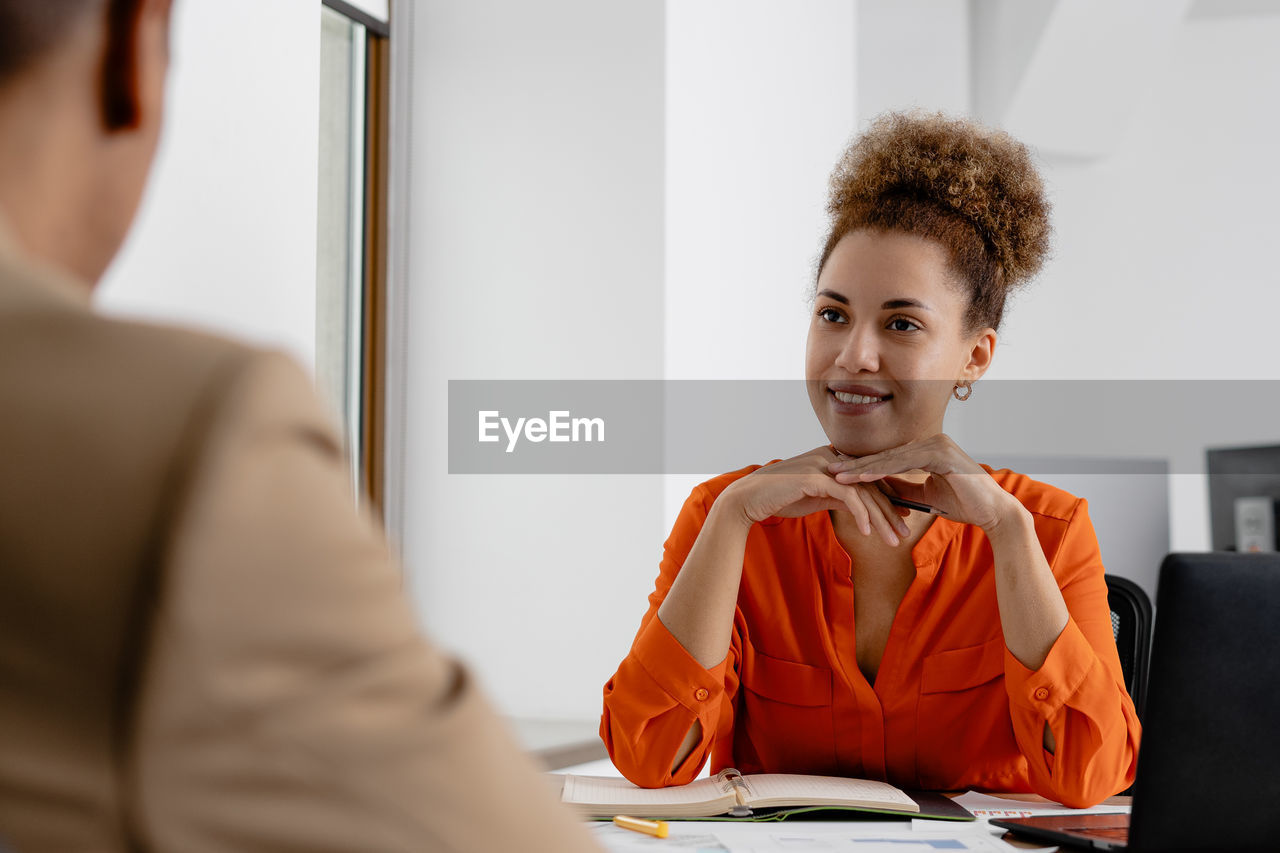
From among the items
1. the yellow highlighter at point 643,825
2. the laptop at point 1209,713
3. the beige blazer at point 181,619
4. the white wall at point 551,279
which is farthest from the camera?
the white wall at point 551,279

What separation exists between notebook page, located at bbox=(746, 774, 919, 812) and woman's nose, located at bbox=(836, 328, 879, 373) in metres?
0.57

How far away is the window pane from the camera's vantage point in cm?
311

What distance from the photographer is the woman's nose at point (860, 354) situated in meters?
1.62

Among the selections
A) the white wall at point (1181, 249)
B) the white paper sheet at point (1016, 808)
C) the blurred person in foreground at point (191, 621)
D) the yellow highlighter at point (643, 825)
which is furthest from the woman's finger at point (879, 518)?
the white wall at point (1181, 249)

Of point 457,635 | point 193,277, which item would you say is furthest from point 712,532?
point 457,635

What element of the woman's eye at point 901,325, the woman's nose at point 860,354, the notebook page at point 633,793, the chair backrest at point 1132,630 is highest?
the woman's eye at point 901,325

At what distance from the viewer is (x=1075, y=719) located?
1.41 meters

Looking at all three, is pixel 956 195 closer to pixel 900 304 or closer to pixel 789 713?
pixel 900 304

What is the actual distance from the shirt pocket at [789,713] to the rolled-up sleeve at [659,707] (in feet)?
0.36

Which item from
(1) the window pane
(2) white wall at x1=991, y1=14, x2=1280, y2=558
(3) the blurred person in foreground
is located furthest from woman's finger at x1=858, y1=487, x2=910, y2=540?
(2) white wall at x1=991, y1=14, x2=1280, y2=558

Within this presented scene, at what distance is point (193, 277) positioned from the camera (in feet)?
6.09

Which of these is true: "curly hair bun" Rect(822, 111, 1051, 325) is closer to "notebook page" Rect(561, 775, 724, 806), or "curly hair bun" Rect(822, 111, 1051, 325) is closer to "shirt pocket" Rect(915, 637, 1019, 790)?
"shirt pocket" Rect(915, 637, 1019, 790)

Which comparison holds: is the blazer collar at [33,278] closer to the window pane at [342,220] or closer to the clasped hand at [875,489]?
the clasped hand at [875,489]

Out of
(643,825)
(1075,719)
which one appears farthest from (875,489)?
(643,825)
